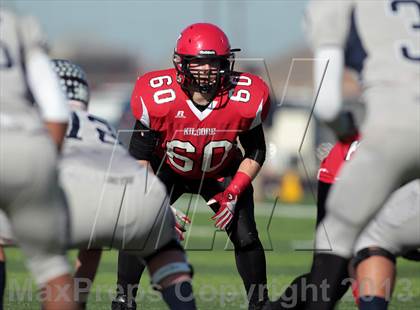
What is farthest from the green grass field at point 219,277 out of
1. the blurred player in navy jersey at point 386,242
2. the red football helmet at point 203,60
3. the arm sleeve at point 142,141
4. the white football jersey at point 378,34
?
the white football jersey at point 378,34

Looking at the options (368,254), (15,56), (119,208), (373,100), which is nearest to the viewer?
(15,56)

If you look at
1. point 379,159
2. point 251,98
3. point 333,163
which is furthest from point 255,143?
point 379,159

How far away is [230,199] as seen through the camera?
5402 millimetres

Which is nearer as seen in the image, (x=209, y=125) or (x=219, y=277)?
(x=209, y=125)

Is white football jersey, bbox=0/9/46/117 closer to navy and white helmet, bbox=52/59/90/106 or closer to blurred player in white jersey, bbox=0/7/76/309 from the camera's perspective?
blurred player in white jersey, bbox=0/7/76/309

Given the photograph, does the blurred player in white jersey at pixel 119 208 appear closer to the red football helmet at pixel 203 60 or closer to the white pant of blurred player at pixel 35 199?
the white pant of blurred player at pixel 35 199

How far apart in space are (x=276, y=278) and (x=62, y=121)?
4551mm

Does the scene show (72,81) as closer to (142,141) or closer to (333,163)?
(142,141)

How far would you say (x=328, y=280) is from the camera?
3908 mm

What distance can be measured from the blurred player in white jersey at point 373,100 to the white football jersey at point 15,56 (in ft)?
3.28

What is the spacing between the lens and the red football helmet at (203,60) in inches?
215

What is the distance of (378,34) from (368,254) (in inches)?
34.3

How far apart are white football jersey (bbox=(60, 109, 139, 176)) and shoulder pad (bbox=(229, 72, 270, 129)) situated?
137 centimetres

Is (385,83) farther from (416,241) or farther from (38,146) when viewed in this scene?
(38,146)
